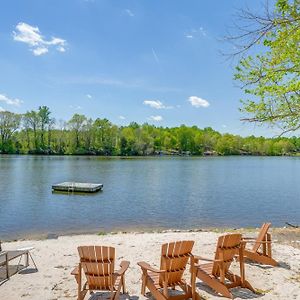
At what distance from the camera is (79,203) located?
29.1 m

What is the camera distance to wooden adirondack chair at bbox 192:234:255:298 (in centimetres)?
639

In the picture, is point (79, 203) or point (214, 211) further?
point (79, 203)

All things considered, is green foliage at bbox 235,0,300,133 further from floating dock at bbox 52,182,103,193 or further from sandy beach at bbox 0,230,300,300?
floating dock at bbox 52,182,103,193

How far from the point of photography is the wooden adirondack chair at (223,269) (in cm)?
639

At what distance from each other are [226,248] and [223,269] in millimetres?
398

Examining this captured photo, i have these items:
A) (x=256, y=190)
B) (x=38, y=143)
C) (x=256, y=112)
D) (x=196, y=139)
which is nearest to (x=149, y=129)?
(x=196, y=139)

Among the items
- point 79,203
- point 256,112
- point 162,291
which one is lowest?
point 79,203

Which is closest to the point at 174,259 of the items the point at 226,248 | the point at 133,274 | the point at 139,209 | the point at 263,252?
the point at 226,248

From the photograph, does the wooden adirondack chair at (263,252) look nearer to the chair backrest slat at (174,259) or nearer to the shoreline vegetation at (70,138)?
the chair backrest slat at (174,259)

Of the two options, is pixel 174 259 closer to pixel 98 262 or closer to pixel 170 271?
pixel 170 271

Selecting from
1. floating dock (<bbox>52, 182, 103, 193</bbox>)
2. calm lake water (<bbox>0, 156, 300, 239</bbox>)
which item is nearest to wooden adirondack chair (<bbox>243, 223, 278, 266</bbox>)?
calm lake water (<bbox>0, 156, 300, 239</bbox>)

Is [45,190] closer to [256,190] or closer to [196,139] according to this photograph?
[256,190]

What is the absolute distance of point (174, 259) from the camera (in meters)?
5.86

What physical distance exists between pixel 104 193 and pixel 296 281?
28.9 m
